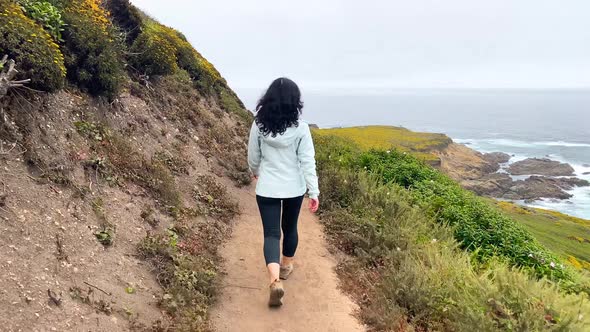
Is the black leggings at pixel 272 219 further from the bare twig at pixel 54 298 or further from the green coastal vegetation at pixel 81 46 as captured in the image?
the green coastal vegetation at pixel 81 46

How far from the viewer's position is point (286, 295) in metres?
6.25

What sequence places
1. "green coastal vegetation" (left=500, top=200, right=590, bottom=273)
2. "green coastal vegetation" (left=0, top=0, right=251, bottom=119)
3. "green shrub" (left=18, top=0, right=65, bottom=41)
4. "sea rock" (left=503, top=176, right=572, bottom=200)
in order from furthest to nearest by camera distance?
"sea rock" (left=503, top=176, right=572, bottom=200), "green coastal vegetation" (left=500, top=200, right=590, bottom=273), "green shrub" (left=18, top=0, right=65, bottom=41), "green coastal vegetation" (left=0, top=0, right=251, bottom=119)

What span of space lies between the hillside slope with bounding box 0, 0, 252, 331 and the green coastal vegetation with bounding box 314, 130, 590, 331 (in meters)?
2.35

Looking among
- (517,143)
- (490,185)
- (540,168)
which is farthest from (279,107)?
(517,143)

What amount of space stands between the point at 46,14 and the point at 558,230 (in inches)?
1604

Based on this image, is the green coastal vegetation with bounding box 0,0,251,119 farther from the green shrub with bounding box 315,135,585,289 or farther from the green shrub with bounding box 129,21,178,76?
the green shrub with bounding box 315,135,585,289

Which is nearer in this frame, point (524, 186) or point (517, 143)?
point (524, 186)

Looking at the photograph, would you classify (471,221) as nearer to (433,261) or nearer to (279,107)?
(433,261)

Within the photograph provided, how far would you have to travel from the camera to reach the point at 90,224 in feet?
18.7

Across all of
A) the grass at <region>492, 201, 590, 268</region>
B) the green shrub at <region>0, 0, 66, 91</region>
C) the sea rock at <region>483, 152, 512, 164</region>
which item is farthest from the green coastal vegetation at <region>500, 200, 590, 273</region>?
the sea rock at <region>483, 152, 512, 164</region>

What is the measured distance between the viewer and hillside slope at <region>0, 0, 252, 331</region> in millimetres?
4559

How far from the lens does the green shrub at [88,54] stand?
7.74 metres

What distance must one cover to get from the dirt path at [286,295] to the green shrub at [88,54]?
12.1 feet

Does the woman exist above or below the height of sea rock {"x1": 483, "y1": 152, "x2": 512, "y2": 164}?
above
